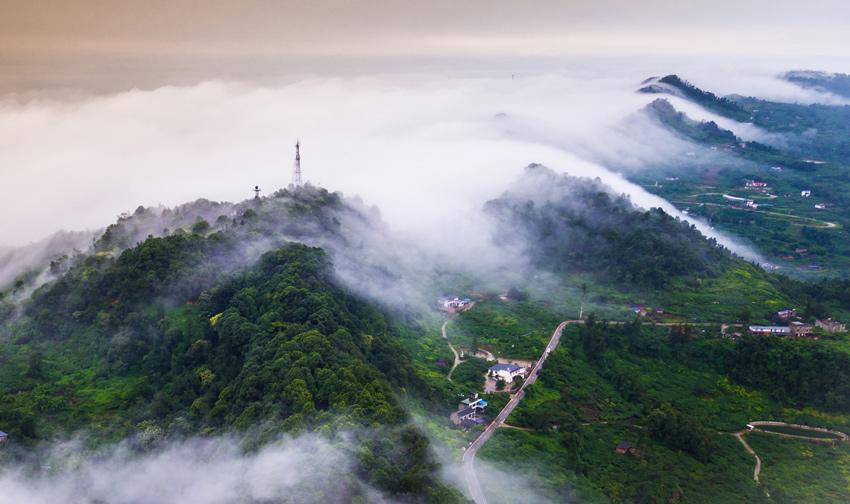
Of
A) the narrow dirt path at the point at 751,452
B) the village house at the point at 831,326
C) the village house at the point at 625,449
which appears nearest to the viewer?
the narrow dirt path at the point at 751,452

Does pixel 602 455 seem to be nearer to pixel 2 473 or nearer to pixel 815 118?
pixel 2 473

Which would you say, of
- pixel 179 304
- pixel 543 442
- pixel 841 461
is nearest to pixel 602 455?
pixel 543 442

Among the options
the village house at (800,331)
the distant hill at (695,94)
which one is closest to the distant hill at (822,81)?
the distant hill at (695,94)

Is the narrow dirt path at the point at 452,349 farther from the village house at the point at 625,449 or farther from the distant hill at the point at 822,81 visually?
the distant hill at the point at 822,81

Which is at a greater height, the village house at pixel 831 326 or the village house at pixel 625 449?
the village house at pixel 831 326

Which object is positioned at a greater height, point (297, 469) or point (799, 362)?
point (297, 469)

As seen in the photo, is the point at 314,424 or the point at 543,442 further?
the point at 543,442

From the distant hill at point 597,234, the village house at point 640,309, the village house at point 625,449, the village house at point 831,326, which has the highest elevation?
the distant hill at point 597,234
